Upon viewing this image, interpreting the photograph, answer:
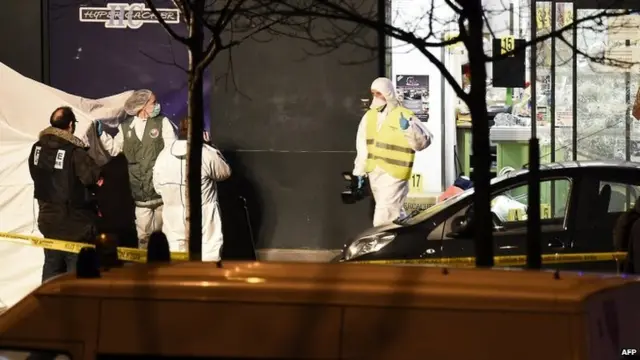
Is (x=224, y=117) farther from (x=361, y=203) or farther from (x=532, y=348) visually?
(x=532, y=348)

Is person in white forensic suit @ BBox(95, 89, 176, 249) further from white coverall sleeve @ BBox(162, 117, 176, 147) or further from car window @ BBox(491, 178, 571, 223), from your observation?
car window @ BBox(491, 178, 571, 223)

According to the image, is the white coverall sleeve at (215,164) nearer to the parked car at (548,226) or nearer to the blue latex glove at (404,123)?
the blue latex glove at (404,123)

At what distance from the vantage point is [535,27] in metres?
12.5

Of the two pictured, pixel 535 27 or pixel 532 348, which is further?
pixel 535 27

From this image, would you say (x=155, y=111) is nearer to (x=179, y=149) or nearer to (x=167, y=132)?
(x=167, y=132)

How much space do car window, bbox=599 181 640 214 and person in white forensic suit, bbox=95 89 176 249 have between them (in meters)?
5.44

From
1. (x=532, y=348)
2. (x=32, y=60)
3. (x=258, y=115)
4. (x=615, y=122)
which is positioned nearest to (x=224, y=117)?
(x=258, y=115)

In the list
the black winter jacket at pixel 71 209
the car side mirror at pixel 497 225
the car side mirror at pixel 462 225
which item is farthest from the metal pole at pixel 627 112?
the black winter jacket at pixel 71 209

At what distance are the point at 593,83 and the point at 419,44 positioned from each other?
291 inches

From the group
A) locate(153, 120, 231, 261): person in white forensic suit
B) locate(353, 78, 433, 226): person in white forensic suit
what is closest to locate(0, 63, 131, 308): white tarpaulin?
locate(153, 120, 231, 261): person in white forensic suit

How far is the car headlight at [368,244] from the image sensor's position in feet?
29.9

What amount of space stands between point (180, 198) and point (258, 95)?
5.68ft

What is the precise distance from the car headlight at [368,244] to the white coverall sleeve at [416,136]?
271 cm

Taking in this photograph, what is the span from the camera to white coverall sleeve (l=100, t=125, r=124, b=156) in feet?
39.4
